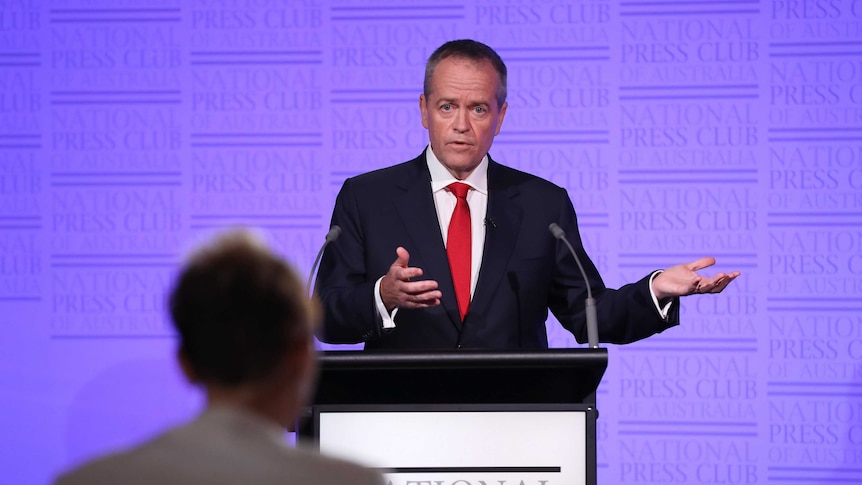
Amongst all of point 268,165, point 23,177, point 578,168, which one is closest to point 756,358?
point 578,168

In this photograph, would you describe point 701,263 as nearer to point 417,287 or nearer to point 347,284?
point 417,287

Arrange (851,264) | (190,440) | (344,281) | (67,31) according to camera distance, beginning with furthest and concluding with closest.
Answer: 1. (67,31)
2. (851,264)
3. (344,281)
4. (190,440)

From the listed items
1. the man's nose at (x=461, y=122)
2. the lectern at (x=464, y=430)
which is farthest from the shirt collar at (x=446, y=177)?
the lectern at (x=464, y=430)

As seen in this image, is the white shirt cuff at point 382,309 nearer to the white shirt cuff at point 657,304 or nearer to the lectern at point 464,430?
the lectern at point 464,430

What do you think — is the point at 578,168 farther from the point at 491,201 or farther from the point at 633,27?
the point at 491,201

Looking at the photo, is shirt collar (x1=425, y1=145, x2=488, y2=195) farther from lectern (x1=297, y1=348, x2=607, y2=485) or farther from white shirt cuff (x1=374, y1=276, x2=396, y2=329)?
lectern (x1=297, y1=348, x2=607, y2=485)

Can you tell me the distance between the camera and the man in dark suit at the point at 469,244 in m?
2.69

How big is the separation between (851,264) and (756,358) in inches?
17.7

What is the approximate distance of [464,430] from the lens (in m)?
2.22

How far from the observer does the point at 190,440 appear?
1.03 metres

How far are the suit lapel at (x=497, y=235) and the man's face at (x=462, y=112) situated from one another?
96 mm

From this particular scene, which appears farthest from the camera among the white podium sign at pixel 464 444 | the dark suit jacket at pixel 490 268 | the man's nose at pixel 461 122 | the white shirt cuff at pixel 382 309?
the man's nose at pixel 461 122

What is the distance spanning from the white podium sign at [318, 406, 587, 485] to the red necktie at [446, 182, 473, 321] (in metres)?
0.55

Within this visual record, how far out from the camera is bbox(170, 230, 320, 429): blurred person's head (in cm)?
106
